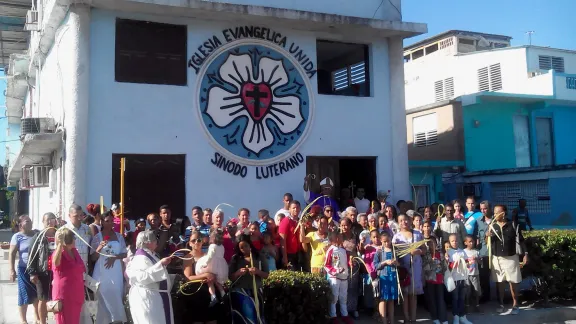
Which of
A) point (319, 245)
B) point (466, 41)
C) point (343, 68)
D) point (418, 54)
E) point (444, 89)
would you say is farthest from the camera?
point (418, 54)

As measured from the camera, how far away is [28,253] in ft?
25.7

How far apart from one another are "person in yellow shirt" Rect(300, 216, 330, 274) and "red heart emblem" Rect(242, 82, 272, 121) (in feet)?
11.8

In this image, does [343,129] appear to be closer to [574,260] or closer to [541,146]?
[574,260]

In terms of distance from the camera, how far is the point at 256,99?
457 inches

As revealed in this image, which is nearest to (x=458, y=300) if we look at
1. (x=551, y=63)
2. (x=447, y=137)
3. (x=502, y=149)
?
(x=447, y=137)

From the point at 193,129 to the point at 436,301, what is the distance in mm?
5221

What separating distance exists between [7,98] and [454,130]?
1539 centimetres

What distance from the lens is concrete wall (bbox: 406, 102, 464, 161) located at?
19.4 m

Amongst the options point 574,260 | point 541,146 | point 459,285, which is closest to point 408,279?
point 459,285

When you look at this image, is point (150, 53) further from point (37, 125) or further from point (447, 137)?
point (447, 137)

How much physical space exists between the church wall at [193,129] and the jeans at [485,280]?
10.1 feet

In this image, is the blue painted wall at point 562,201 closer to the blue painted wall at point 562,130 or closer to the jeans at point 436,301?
the blue painted wall at point 562,130

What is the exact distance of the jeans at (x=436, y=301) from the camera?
865cm

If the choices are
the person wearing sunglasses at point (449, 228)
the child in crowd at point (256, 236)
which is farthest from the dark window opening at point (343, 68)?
the child in crowd at point (256, 236)
